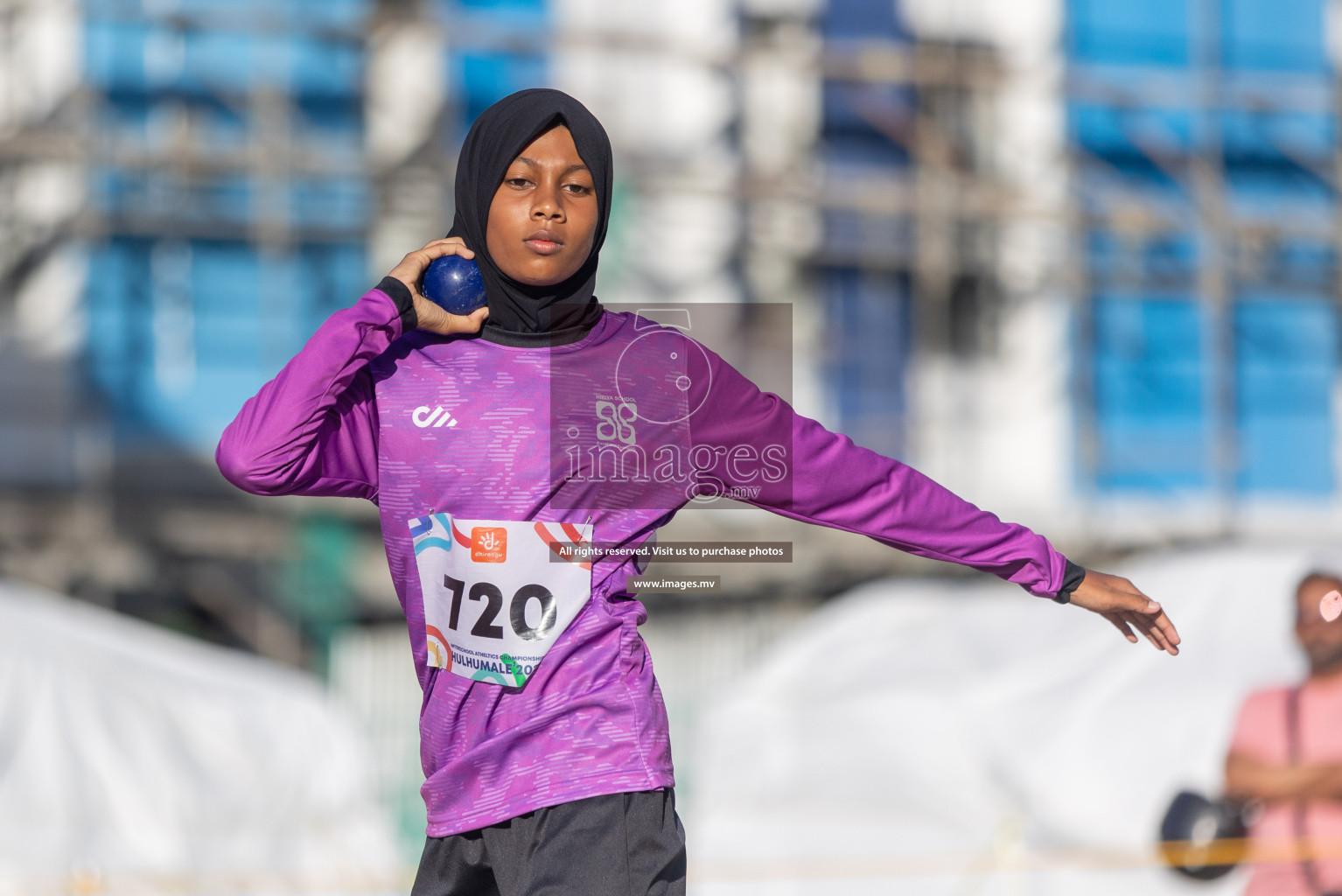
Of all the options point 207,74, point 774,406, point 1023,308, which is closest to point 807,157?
point 1023,308

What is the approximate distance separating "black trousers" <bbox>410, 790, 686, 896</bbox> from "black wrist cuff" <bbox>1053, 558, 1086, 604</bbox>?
2.26ft

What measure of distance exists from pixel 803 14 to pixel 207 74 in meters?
4.79

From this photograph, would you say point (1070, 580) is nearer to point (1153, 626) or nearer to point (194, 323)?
point (1153, 626)

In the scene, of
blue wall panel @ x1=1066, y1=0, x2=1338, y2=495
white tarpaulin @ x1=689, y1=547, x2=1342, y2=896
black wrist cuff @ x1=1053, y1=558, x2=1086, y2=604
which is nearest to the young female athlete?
black wrist cuff @ x1=1053, y1=558, x2=1086, y2=604

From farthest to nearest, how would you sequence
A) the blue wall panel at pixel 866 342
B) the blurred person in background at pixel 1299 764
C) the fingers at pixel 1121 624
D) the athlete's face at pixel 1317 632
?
the blue wall panel at pixel 866 342 → the athlete's face at pixel 1317 632 → the blurred person in background at pixel 1299 764 → the fingers at pixel 1121 624

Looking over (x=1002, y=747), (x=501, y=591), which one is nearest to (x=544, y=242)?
(x=501, y=591)

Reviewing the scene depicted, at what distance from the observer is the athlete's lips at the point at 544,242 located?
7.73 feet

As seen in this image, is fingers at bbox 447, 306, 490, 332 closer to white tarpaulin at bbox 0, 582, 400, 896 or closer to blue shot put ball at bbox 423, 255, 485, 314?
blue shot put ball at bbox 423, 255, 485, 314

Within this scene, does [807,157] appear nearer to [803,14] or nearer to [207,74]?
[803,14]

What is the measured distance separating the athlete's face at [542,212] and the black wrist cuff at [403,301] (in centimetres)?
14

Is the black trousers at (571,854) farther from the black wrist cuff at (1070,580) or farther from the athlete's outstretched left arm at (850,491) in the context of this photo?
the black wrist cuff at (1070,580)

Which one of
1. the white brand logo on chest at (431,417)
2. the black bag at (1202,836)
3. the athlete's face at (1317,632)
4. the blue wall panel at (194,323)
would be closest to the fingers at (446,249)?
the white brand logo on chest at (431,417)

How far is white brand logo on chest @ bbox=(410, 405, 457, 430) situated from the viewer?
2357mm

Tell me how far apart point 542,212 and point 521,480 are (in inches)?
14.3
